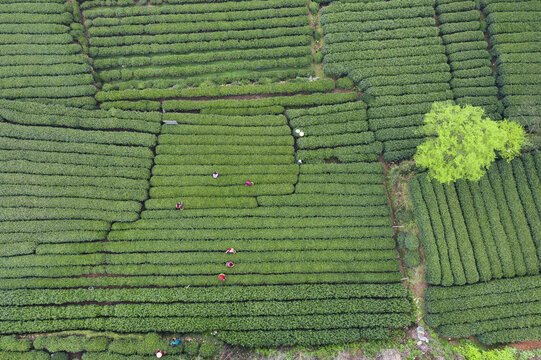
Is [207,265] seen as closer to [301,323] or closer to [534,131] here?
[301,323]

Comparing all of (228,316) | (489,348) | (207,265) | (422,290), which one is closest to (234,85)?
(207,265)

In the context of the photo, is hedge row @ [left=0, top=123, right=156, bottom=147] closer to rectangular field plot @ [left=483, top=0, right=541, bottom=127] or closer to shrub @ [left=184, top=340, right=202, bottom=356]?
shrub @ [left=184, top=340, right=202, bottom=356]

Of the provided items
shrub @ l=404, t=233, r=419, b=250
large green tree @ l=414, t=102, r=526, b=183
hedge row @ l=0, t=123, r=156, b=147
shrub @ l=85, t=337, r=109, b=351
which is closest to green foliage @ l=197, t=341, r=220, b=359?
shrub @ l=85, t=337, r=109, b=351

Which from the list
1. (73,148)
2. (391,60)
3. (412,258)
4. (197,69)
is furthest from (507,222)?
(73,148)

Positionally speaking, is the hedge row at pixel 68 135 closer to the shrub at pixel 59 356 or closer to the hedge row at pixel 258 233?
the hedge row at pixel 258 233

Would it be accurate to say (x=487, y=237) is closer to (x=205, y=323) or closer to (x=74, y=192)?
(x=205, y=323)
